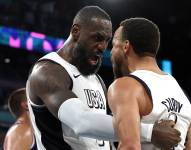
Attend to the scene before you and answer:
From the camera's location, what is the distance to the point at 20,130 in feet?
14.2

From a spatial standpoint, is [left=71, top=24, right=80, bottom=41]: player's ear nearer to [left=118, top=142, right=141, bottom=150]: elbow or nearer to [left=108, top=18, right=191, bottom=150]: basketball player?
[left=108, top=18, right=191, bottom=150]: basketball player

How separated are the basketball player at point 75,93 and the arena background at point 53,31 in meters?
6.66

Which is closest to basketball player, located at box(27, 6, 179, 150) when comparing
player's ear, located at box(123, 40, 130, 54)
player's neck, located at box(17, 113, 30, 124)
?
player's ear, located at box(123, 40, 130, 54)

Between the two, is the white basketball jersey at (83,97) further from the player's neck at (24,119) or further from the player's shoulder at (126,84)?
the player's neck at (24,119)

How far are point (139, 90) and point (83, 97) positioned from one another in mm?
750

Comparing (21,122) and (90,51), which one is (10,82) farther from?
(90,51)

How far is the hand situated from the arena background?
7.49 meters

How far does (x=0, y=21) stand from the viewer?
11.1 meters

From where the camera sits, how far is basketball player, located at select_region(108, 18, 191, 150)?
2018mm

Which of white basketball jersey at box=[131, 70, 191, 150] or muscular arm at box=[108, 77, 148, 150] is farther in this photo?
white basketball jersey at box=[131, 70, 191, 150]

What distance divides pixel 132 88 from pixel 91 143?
2.62 ft

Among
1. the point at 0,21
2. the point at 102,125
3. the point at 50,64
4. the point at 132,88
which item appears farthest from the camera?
the point at 0,21

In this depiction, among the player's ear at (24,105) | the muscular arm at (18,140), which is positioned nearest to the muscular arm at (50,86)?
the muscular arm at (18,140)

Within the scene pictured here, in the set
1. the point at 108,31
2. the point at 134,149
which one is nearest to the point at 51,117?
the point at 108,31
